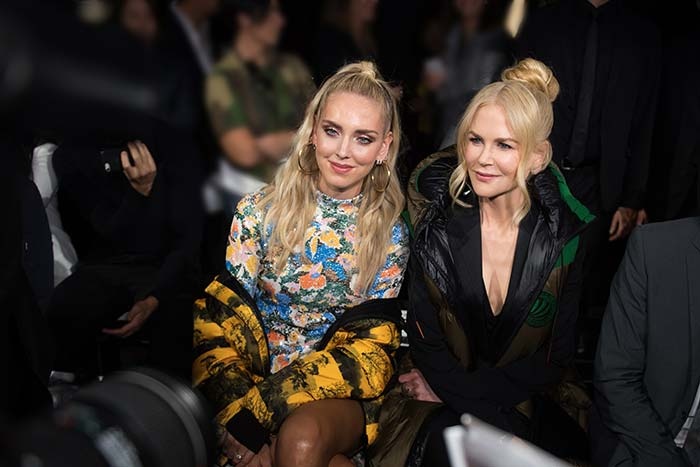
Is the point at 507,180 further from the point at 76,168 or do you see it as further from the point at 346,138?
the point at 76,168

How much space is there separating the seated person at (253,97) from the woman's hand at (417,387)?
853mm

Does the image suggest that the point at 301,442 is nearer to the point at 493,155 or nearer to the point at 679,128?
the point at 493,155

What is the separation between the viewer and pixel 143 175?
2.49 m

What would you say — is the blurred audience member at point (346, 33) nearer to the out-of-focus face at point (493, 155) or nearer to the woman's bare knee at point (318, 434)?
the out-of-focus face at point (493, 155)

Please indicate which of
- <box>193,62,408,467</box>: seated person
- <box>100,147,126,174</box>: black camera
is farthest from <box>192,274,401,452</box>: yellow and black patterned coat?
<box>100,147,126,174</box>: black camera

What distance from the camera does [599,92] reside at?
2.62 metres

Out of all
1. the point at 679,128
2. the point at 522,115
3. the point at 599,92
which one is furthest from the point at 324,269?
the point at 679,128

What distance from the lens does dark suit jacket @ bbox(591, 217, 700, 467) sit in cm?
171

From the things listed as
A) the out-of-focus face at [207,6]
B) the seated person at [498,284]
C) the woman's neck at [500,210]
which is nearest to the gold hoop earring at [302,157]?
the seated person at [498,284]

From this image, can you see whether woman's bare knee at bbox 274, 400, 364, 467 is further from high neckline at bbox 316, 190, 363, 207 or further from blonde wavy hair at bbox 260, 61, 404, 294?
high neckline at bbox 316, 190, 363, 207

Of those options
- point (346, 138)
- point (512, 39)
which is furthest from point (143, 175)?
point (512, 39)

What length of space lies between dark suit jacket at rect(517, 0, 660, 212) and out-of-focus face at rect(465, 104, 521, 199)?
2.45 ft

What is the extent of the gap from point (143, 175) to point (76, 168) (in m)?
0.20

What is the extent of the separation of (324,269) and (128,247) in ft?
2.82
